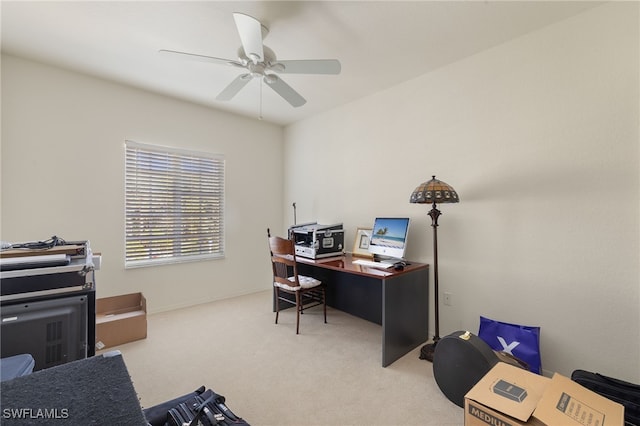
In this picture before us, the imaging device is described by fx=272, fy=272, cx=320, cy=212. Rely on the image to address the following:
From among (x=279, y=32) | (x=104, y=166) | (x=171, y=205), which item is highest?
(x=279, y=32)

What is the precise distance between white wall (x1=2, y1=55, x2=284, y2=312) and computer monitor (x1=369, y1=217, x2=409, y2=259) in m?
2.04

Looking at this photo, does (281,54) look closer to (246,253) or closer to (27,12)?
(27,12)

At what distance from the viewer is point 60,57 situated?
8.13 ft

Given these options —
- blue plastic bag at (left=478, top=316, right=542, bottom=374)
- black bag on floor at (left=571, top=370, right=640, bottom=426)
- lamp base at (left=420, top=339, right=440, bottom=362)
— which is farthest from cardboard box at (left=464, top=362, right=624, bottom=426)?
lamp base at (left=420, top=339, right=440, bottom=362)

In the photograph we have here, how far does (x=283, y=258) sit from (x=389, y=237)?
3.67ft

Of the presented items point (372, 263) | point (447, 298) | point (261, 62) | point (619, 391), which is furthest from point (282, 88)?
point (619, 391)

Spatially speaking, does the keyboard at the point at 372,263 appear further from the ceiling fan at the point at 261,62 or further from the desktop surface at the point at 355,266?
the ceiling fan at the point at 261,62

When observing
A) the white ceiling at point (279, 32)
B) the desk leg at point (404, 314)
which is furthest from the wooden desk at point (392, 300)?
the white ceiling at point (279, 32)

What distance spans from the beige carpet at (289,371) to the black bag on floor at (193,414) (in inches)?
17.5

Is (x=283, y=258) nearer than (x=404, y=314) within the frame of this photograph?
No

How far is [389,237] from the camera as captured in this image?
2756mm

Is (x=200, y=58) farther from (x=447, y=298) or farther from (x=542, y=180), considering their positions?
(x=447, y=298)

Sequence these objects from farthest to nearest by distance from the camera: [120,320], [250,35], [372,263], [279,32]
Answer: [372,263] → [120,320] → [279,32] → [250,35]

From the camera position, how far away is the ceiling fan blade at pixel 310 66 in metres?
1.89
